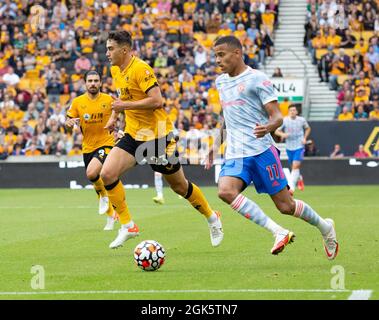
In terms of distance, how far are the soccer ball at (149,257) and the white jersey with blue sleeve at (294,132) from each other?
15354 millimetres

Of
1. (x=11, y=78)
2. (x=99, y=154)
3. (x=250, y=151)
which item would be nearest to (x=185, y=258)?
(x=250, y=151)

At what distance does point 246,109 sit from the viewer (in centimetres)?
1091

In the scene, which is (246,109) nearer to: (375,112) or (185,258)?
(185,258)

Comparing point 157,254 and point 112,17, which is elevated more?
point 157,254

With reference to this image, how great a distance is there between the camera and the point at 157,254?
10586 millimetres

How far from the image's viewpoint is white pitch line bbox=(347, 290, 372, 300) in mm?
8328

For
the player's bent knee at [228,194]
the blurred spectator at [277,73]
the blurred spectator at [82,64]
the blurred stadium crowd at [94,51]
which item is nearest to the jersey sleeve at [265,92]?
the player's bent knee at [228,194]

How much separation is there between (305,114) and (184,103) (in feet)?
13.1

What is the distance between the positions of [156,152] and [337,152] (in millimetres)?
17948

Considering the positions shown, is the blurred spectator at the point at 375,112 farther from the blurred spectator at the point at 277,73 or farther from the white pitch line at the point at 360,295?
the white pitch line at the point at 360,295

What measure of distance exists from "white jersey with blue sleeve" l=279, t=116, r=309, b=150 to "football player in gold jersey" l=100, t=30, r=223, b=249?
13.1 m

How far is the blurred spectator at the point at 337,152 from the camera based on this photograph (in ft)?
97.7
